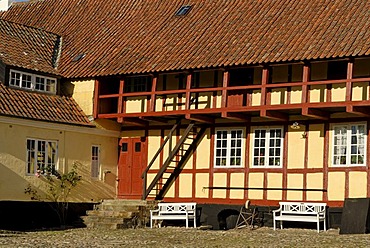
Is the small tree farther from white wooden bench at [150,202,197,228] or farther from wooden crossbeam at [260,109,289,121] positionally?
wooden crossbeam at [260,109,289,121]

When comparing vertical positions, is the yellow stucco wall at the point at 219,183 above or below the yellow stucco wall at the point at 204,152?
below

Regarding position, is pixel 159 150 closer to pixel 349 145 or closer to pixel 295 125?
pixel 295 125

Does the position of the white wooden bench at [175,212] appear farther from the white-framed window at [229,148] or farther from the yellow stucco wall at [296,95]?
the yellow stucco wall at [296,95]

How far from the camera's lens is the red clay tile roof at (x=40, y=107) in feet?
87.4

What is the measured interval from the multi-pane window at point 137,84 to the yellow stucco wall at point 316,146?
6386mm

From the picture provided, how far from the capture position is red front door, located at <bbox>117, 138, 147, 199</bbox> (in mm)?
29469

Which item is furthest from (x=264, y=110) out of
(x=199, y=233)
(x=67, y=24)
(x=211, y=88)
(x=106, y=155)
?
(x=67, y=24)

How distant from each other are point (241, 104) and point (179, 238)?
5913mm

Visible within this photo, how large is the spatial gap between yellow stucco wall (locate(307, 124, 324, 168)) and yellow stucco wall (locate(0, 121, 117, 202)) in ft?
24.3

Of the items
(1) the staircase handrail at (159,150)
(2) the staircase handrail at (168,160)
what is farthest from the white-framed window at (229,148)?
(1) the staircase handrail at (159,150)

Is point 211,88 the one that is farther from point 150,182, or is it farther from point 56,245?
point 56,245

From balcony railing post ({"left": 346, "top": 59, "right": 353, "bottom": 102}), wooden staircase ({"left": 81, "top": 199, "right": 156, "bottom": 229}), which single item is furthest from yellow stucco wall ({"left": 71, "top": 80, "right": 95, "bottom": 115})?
balcony railing post ({"left": 346, "top": 59, "right": 353, "bottom": 102})

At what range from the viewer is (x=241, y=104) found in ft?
87.5

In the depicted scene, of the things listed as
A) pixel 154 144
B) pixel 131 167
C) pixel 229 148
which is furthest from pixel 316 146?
pixel 131 167
